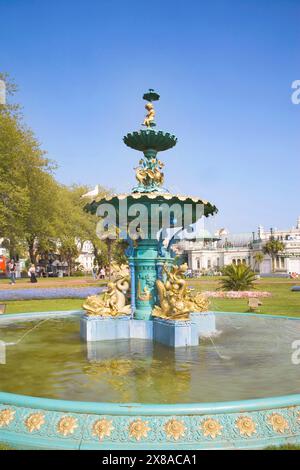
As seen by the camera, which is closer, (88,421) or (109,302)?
(88,421)

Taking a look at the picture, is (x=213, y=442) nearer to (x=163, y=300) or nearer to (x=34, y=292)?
(x=163, y=300)

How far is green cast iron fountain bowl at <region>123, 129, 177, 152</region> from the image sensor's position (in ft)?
35.5

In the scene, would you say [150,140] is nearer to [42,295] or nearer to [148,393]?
[148,393]

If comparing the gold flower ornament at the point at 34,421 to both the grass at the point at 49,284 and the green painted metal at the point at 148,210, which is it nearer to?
the green painted metal at the point at 148,210

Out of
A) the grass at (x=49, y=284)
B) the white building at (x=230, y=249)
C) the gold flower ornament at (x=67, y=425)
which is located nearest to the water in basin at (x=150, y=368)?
the gold flower ornament at (x=67, y=425)

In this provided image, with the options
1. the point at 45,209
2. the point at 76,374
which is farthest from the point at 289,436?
the point at 45,209

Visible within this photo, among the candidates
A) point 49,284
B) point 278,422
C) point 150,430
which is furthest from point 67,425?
point 49,284

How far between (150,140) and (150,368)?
19.8ft

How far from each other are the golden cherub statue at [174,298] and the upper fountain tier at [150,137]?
10.7ft

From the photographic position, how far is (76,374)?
6734 mm

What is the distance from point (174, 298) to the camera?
31.5ft

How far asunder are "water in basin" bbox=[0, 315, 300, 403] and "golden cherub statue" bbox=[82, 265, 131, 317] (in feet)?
2.58

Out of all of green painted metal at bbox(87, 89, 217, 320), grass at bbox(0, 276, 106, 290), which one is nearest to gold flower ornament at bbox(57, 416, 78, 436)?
green painted metal at bbox(87, 89, 217, 320)

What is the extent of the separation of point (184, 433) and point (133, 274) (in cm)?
667
